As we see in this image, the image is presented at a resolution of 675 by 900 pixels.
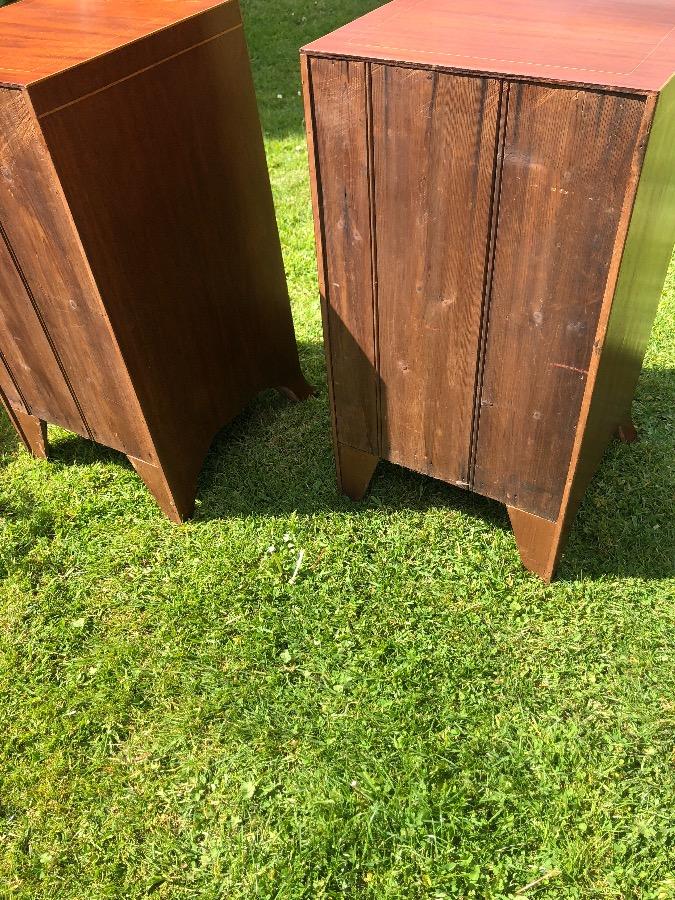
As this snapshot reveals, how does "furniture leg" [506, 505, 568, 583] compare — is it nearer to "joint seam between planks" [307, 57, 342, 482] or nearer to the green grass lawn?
the green grass lawn

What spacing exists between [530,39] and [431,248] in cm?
57

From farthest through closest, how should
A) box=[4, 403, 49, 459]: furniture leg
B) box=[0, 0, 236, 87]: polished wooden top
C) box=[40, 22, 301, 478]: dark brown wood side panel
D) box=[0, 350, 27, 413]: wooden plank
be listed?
box=[4, 403, 49, 459]: furniture leg
box=[0, 350, 27, 413]: wooden plank
box=[40, 22, 301, 478]: dark brown wood side panel
box=[0, 0, 236, 87]: polished wooden top

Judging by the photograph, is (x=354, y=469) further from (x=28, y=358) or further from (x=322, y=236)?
(x=28, y=358)

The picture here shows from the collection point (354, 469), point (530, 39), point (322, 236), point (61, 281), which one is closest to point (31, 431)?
point (61, 281)

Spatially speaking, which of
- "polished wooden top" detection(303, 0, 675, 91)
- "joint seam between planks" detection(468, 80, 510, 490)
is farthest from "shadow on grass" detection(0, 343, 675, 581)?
"polished wooden top" detection(303, 0, 675, 91)

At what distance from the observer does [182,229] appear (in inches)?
102

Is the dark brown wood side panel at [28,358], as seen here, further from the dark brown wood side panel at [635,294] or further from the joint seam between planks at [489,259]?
the dark brown wood side panel at [635,294]

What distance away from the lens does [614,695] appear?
229 centimetres

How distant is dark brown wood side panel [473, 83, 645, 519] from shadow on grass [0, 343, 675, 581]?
45 centimetres

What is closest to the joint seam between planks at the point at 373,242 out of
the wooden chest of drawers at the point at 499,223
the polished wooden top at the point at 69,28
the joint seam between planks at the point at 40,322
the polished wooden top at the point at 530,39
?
the wooden chest of drawers at the point at 499,223

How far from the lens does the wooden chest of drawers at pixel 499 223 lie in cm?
176

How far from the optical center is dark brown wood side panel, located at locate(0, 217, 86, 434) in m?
2.61

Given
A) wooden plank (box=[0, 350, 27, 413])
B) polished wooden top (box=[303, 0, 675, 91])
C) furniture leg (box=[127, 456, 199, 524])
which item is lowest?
furniture leg (box=[127, 456, 199, 524])

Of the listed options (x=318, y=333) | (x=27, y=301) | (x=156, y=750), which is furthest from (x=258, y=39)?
(x=156, y=750)
